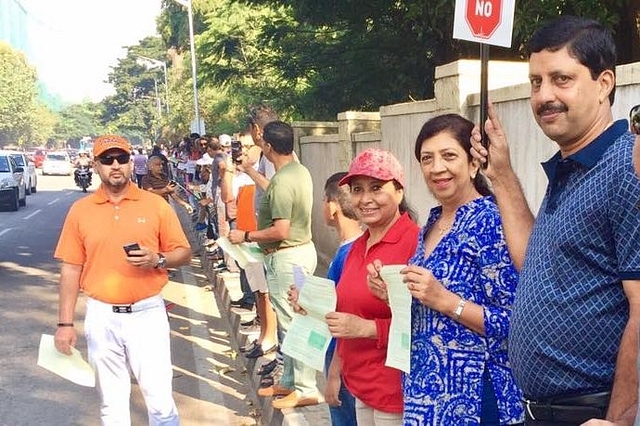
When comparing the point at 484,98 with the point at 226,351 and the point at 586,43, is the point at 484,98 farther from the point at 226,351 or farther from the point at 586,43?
the point at 226,351

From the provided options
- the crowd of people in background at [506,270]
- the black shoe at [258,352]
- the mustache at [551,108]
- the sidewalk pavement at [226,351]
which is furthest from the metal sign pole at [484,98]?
the black shoe at [258,352]

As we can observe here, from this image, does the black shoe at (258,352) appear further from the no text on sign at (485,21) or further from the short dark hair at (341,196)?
the no text on sign at (485,21)

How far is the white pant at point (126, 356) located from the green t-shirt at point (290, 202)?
1099 mm

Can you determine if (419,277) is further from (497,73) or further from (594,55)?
(497,73)

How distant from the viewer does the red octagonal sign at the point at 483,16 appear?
2.53 metres

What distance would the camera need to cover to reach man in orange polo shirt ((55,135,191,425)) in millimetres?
3875

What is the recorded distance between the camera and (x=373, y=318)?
2824 millimetres

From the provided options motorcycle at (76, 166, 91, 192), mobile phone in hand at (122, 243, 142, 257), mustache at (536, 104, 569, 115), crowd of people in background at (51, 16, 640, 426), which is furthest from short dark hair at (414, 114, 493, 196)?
A: motorcycle at (76, 166, 91, 192)

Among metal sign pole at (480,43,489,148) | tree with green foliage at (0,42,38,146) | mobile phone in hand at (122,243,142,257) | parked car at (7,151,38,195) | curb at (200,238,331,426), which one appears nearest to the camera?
metal sign pole at (480,43,489,148)

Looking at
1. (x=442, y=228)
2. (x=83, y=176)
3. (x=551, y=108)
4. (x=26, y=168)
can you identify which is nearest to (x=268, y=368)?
(x=442, y=228)

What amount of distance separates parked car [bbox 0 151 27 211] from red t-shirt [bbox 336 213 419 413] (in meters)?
20.7

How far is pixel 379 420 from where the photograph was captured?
2.80 metres

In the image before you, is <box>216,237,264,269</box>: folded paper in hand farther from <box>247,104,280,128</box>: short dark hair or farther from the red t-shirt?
the red t-shirt

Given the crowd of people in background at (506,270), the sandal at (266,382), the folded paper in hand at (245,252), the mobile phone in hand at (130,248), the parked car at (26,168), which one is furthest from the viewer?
the parked car at (26,168)
